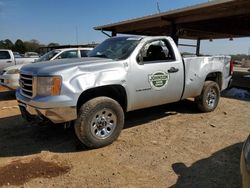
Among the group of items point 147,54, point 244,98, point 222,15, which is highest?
point 222,15

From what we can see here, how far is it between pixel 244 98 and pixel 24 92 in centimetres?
766

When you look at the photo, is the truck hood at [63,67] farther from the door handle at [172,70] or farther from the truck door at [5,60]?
the truck door at [5,60]

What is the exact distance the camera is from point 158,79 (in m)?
5.86

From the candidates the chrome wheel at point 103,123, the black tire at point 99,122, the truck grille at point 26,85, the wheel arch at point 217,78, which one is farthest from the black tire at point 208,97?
the truck grille at point 26,85

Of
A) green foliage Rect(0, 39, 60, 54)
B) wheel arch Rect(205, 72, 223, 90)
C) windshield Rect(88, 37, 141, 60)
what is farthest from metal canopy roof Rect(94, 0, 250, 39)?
green foliage Rect(0, 39, 60, 54)

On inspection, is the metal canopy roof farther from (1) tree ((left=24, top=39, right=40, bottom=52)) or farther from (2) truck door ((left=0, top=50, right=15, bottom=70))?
(1) tree ((left=24, top=39, right=40, bottom=52))

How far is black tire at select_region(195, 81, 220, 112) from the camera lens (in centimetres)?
724

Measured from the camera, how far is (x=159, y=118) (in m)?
6.90

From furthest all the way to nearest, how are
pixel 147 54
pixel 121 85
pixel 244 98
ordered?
pixel 244 98 < pixel 147 54 < pixel 121 85

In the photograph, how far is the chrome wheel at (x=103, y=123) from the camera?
16.1 ft

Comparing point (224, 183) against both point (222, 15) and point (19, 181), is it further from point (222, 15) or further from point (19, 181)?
point (222, 15)

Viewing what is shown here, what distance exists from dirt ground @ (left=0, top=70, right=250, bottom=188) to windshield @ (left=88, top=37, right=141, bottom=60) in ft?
5.16

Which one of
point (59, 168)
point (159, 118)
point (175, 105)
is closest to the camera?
point (59, 168)

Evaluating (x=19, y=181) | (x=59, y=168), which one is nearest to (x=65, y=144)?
(x=59, y=168)
